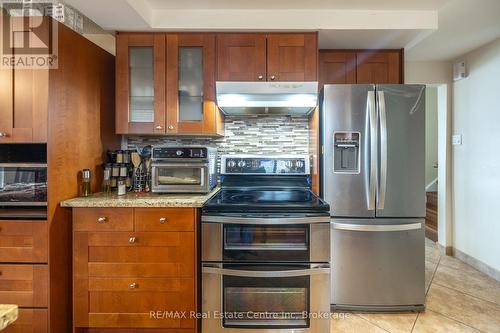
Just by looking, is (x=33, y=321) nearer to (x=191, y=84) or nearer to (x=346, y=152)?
(x=191, y=84)

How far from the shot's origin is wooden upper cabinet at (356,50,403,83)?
7.89ft

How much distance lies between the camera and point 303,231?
5.65 feet

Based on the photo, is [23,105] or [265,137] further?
[265,137]

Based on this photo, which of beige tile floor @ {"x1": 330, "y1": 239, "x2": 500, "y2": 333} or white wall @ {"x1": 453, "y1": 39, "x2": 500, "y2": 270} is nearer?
beige tile floor @ {"x1": 330, "y1": 239, "x2": 500, "y2": 333}

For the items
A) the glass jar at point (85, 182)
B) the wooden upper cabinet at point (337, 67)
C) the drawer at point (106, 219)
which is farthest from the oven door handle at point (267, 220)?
the wooden upper cabinet at point (337, 67)

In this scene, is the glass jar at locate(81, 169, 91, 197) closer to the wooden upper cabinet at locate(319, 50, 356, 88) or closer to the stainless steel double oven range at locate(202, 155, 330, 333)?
the stainless steel double oven range at locate(202, 155, 330, 333)

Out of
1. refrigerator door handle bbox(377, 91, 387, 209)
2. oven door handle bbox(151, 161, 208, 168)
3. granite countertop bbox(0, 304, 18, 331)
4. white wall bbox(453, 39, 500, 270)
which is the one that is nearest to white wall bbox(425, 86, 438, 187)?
white wall bbox(453, 39, 500, 270)

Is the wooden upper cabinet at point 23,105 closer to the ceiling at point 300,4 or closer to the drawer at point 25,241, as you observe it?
the drawer at point 25,241

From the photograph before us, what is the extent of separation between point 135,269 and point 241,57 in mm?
1682

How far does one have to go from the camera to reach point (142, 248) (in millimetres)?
1715

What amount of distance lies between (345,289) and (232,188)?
1.18 m

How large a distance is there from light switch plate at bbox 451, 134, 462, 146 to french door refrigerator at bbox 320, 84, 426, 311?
1470mm

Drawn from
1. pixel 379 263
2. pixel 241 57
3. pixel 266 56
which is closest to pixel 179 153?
pixel 241 57

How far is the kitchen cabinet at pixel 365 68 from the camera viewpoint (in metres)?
2.41
